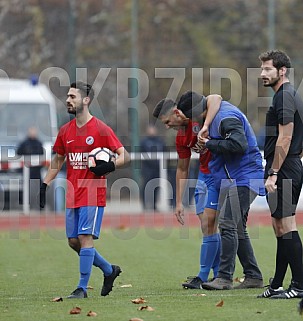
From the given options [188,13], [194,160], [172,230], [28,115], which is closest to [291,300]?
[172,230]

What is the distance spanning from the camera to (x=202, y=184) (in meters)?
10.6

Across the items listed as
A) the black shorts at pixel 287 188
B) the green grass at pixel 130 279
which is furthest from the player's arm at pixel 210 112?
the green grass at pixel 130 279

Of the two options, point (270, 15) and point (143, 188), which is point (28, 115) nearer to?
point (143, 188)

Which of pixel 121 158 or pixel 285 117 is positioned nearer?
pixel 285 117

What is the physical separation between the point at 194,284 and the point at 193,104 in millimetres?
1840

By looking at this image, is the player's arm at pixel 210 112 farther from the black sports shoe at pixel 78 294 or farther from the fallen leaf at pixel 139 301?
the black sports shoe at pixel 78 294

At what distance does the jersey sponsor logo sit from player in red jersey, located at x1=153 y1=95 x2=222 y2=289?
3.75ft

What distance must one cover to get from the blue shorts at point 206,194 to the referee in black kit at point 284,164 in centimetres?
121

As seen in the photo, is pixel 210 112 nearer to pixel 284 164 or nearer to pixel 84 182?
pixel 284 164

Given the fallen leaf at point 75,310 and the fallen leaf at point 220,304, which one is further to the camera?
the fallen leaf at point 220,304

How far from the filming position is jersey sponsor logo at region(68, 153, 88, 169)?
9.49 meters

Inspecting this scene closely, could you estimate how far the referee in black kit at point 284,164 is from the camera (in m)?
8.85

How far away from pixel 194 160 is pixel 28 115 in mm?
4344

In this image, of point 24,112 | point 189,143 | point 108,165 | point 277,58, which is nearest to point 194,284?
point 189,143
